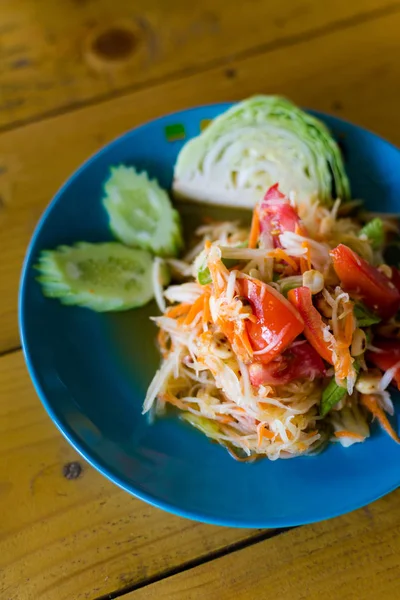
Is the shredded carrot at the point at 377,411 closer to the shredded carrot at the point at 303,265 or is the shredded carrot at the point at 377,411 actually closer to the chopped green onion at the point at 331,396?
the chopped green onion at the point at 331,396

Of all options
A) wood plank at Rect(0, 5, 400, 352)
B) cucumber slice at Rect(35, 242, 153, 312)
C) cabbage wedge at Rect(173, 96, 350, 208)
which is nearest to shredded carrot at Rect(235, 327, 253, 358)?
cucumber slice at Rect(35, 242, 153, 312)

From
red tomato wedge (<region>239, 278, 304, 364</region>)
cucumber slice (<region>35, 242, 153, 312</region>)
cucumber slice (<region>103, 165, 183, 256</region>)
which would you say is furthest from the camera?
cucumber slice (<region>103, 165, 183, 256</region>)

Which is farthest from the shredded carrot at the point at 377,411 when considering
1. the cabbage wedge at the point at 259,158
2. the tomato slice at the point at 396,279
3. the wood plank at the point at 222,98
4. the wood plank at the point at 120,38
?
the wood plank at the point at 120,38

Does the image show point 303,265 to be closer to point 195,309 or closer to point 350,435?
point 195,309

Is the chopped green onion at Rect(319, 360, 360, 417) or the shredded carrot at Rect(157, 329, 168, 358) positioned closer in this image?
the chopped green onion at Rect(319, 360, 360, 417)

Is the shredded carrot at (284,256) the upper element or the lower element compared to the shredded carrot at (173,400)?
upper

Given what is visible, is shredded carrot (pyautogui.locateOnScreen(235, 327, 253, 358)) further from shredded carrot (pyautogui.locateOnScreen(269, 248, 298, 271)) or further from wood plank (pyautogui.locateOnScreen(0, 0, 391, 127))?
wood plank (pyautogui.locateOnScreen(0, 0, 391, 127))

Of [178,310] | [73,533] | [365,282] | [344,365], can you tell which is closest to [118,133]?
[178,310]
